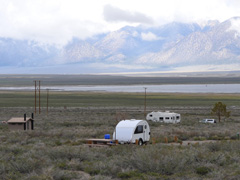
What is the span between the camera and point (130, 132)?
25031mm

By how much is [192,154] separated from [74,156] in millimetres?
5202

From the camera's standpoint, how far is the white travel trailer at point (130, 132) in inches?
983

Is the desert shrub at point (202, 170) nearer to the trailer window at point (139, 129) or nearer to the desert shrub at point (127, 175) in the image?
the desert shrub at point (127, 175)

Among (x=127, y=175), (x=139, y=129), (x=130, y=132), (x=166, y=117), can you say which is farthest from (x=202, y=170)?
(x=166, y=117)

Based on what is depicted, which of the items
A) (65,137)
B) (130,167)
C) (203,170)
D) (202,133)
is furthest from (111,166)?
(202,133)

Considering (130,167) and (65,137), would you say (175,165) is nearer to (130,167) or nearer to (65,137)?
(130,167)

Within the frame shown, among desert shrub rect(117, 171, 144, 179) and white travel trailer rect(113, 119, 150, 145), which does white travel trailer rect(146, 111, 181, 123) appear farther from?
desert shrub rect(117, 171, 144, 179)

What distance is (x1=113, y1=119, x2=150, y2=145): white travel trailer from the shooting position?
2497 cm

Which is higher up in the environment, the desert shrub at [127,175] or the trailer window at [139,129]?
the trailer window at [139,129]

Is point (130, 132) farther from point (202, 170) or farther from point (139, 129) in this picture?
point (202, 170)

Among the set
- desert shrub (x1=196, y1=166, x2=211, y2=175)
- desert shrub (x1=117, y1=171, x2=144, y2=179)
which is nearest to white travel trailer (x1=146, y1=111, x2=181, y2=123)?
desert shrub (x1=196, y1=166, x2=211, y2=175)

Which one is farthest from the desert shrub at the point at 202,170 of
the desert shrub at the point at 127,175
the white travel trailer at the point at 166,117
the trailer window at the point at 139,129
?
the white travel trailer at the point at 166,117

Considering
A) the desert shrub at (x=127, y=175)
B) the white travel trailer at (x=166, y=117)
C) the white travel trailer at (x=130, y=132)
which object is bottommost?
the white travel trailer at (x=166, y=117)

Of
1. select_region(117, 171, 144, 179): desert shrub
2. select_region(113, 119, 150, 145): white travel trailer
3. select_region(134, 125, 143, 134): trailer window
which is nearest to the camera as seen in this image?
select_region(117, 171, 144, 179): desert shrub
